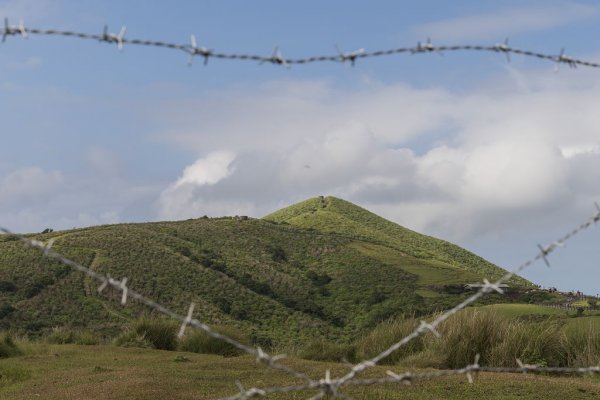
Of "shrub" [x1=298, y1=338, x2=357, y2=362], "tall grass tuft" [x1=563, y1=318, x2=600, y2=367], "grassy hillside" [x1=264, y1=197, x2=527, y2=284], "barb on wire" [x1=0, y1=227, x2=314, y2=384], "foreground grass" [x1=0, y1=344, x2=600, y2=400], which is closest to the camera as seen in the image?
"barb on wire" [x1=0, y1=227, x2=314, y2=384]

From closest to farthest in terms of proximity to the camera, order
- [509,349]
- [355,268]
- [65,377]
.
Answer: [65,377], [509,349], [355,268]

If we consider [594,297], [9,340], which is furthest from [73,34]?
[594,297]

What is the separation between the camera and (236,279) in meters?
57.8

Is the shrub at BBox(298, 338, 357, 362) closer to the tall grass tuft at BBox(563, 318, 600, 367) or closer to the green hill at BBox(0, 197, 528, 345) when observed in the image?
the tall grass tuft at BBox(563, 318, 600, 367)

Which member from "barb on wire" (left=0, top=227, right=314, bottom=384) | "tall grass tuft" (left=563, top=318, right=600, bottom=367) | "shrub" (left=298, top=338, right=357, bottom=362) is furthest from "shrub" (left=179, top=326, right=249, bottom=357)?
"barb on wire" (left=0, top=227, right=314, bottom=384)

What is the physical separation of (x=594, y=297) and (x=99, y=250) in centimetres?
3573

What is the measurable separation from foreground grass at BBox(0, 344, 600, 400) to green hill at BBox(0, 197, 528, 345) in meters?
27.8

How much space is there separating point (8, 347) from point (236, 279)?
132ft

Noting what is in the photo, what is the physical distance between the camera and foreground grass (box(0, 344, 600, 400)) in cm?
1122

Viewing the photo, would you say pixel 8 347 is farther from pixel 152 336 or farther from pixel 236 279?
pixel 236 279

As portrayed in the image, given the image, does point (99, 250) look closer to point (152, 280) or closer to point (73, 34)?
point (152, 280)

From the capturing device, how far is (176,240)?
6562 cm

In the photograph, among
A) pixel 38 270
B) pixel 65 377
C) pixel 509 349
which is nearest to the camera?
pixel 65 377

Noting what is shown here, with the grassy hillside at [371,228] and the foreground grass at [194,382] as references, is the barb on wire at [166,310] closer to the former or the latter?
the foreground grass at [194,382]
